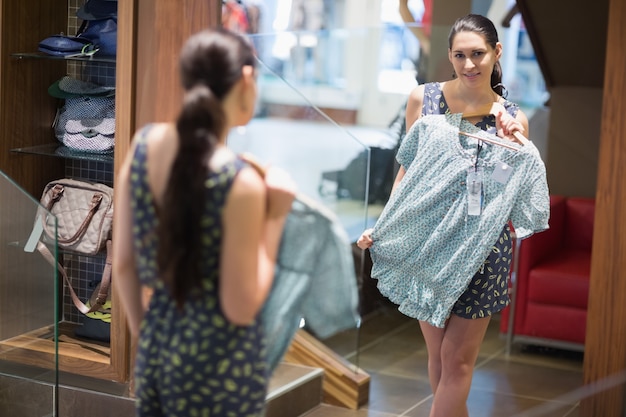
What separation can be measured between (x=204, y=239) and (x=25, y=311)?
6.47 feet

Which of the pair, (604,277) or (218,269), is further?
(604,277)

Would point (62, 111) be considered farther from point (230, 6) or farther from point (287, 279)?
point (287, 279)

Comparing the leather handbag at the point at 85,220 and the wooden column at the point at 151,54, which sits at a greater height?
the wooden column at the point at 151,54

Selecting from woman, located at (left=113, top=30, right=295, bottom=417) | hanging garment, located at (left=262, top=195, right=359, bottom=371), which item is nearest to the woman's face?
hanging garment, located at (left=262, top=195, right=359, bottom=371)

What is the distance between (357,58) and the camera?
6.43m

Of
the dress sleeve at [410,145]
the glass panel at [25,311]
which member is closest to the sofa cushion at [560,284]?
the dress sleeve at [410,145]

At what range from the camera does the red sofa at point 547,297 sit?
5496mm

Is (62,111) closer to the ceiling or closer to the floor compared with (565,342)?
closer to the ceiling

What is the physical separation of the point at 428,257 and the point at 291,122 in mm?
3009

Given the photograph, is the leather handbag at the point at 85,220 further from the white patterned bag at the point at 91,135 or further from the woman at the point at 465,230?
the woman at the point at 465,230

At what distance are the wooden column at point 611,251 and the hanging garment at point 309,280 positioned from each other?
204cm

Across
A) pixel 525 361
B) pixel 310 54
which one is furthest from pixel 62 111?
pixel 310 54

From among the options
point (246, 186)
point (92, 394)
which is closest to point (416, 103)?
point (246, 186)

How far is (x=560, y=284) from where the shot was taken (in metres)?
5.52
